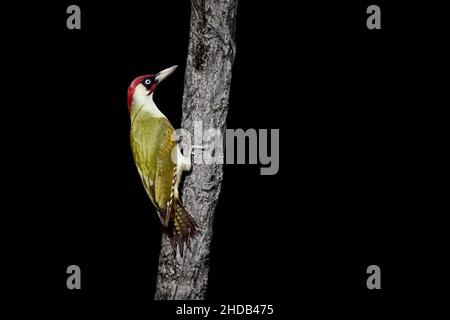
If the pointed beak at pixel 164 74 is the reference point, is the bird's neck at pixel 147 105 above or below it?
below

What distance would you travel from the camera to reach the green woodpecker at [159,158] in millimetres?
4914

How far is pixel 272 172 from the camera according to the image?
5.04m

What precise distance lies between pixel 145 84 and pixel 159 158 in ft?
1.87

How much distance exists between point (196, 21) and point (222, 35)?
21 centimetres

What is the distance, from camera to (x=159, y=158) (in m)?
4.91

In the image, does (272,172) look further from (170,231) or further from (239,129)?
(170,231)

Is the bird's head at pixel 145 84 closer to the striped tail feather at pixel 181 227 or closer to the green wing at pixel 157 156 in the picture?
the green wing at pixel 157 156

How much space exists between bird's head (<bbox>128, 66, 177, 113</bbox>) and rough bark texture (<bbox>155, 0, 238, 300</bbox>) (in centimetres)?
20

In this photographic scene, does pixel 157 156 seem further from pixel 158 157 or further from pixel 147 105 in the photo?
pixel 147 105

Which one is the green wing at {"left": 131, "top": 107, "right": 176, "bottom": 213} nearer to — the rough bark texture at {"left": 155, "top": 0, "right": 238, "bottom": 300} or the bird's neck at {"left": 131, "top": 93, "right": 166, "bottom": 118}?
the bird's neck at {"left": 131, "top": 93, "right": 166, "bottom": 118}

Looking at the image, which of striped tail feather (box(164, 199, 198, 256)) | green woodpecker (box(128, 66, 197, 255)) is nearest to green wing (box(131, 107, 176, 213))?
green woodpecker (box(128, 66, 197, 255))

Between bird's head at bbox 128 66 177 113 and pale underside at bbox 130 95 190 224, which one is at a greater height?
bird's head at bbox 128 66 177 113

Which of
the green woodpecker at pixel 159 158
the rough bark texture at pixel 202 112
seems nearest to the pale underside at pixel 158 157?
the green woodpecker at pixel 159 158

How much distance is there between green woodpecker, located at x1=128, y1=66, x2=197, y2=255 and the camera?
16.1 feet
